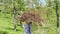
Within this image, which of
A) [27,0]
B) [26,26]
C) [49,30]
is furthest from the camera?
[49,30]

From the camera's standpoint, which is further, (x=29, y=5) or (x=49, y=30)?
(x=49, y=30)

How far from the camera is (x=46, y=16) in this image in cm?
3253

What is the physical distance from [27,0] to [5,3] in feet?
21.4

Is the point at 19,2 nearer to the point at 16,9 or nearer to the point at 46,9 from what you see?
the point at 16,9

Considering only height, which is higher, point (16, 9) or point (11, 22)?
point (16, 9)

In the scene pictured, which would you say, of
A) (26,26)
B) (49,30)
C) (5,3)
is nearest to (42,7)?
(49,30)

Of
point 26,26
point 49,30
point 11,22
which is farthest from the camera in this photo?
point 11,22

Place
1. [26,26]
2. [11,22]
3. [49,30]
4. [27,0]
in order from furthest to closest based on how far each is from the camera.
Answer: [11,22] < [49,30] < [27,0] < [26,26]

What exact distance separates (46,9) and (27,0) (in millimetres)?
3294

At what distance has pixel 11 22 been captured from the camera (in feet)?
145

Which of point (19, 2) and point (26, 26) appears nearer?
point (26, 26)

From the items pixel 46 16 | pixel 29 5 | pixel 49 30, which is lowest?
pixel 49 30

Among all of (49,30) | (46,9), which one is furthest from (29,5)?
(49,30)

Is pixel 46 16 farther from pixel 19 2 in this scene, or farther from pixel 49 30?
pixel 19 2
